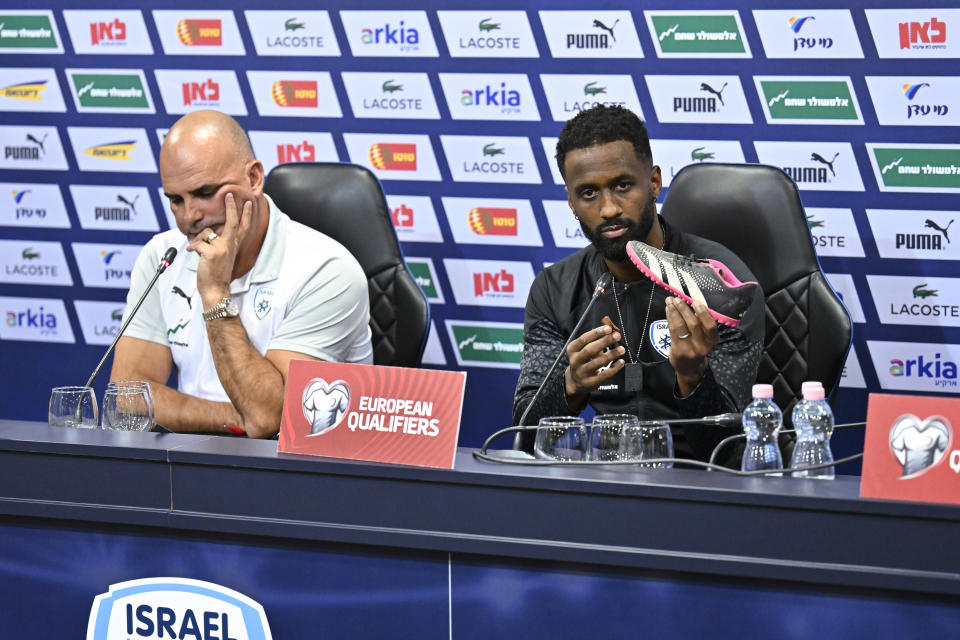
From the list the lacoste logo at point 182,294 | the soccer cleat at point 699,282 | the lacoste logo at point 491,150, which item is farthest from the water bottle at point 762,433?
the lacoste logo at point 491,150

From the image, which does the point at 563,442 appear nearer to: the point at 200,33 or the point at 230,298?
the point at 230,298

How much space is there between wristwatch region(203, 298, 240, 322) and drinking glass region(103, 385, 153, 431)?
1.63ft

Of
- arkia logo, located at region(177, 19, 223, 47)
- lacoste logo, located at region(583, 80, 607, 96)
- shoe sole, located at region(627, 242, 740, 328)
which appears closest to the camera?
shoe sole, located at region(627, 242, 740, 328)

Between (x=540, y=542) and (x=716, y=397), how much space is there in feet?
2.16

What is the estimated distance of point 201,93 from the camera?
374cm

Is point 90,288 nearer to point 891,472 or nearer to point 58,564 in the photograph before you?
point 58,564

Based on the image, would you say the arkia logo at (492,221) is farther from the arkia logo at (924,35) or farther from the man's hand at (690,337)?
the man's hand at (690,337)

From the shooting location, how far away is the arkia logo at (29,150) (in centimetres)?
394

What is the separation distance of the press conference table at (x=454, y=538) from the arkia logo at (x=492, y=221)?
183 centimetres

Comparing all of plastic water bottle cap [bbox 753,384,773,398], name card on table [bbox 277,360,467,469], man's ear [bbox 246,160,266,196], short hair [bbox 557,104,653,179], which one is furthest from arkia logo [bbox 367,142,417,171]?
plastic water bottle cap [bbox 753,384,773,398]

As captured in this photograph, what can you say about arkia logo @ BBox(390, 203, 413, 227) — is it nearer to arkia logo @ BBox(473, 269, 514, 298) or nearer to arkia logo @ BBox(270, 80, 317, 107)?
arkia logo @ BBox(473, 269, 514, 298)

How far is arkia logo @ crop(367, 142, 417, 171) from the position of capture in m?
3.55

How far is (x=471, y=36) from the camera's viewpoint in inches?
136

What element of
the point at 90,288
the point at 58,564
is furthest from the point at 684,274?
the point at 90,288
